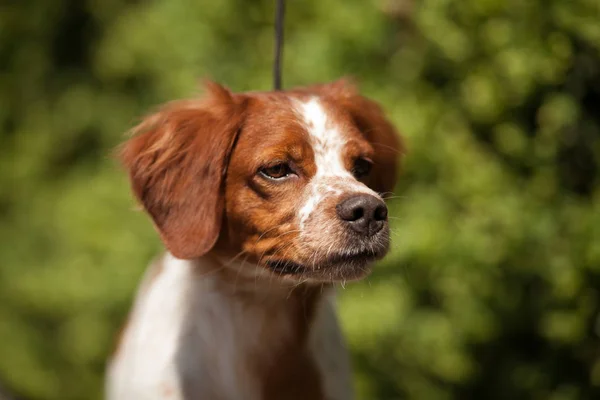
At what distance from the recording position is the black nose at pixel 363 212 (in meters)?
2.67

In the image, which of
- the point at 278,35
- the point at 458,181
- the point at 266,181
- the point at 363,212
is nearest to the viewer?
the point at 363,212

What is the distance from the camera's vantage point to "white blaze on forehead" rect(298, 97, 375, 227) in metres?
2.79

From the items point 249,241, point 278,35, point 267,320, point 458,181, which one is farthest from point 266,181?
point 458,181

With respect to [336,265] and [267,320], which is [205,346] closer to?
[267,320]

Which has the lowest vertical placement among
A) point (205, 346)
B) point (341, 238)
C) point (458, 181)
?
point (205, 346)

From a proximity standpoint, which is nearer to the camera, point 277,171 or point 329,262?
point 329,262

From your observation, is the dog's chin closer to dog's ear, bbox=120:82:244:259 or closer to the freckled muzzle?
the freckled muzzle

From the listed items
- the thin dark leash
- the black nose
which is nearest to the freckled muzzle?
the black nose

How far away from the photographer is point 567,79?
4.07 m

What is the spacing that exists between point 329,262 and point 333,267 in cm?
3

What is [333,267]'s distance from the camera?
9.11 feet

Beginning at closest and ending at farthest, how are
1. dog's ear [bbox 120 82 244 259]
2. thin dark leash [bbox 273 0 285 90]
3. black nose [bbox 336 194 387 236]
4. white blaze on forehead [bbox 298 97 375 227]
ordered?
1. black nose [bbox 336 194 387 236]
2. white blaze on forehead [bbox 298 97 375 227]
3. dog's ear [bbox 120 82 244 259]
4. thin dark leash [bbox 273 0 285 90]

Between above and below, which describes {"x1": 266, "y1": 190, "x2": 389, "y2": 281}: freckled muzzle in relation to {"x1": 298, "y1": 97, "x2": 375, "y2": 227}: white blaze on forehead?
below

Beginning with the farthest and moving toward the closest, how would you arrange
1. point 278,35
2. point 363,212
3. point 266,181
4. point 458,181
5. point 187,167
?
1. point 458,181
2. point 278,35
3. point 187,167
4. point 266,181
5. point 363,212
